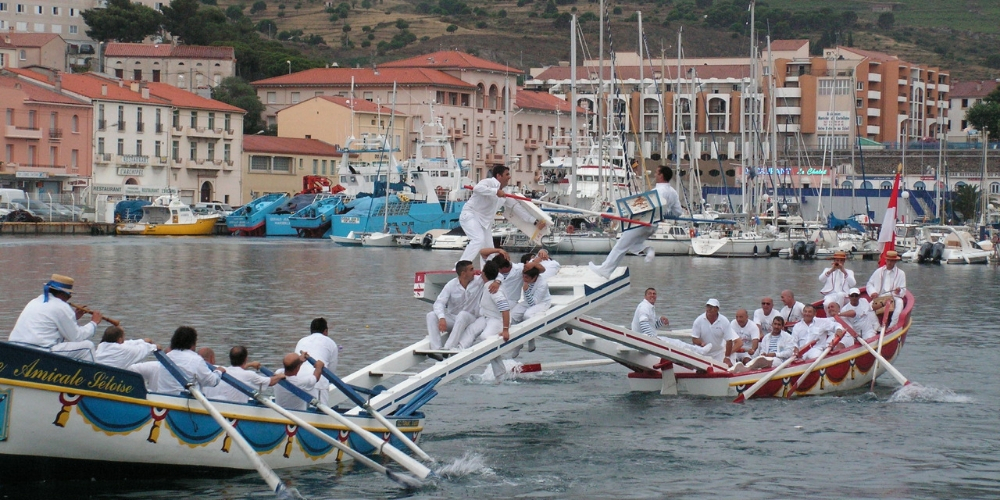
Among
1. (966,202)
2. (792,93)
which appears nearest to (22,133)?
(966,202)

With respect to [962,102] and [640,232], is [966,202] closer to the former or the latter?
[962,102]

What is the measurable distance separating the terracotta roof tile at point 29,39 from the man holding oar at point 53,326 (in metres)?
128

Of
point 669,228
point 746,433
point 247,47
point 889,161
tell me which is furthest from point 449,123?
point 746,433

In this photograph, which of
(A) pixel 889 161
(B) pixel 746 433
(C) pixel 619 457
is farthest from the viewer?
(A) pixel 889 161

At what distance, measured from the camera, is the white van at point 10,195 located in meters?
97.7

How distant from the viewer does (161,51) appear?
472 feet

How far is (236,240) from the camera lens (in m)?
94.7

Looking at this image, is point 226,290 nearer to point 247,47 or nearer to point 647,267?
point 647,267

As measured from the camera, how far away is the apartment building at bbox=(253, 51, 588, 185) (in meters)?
135

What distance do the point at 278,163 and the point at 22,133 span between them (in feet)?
85.0

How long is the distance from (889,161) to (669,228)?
182 feet

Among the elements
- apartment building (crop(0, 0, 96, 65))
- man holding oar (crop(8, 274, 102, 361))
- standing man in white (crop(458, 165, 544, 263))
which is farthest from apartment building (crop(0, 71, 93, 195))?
man holding oar (crop(8, 274, 102, 361))

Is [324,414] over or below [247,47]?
below

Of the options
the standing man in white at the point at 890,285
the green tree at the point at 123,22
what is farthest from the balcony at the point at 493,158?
the standing man in white at the point at 890,285
